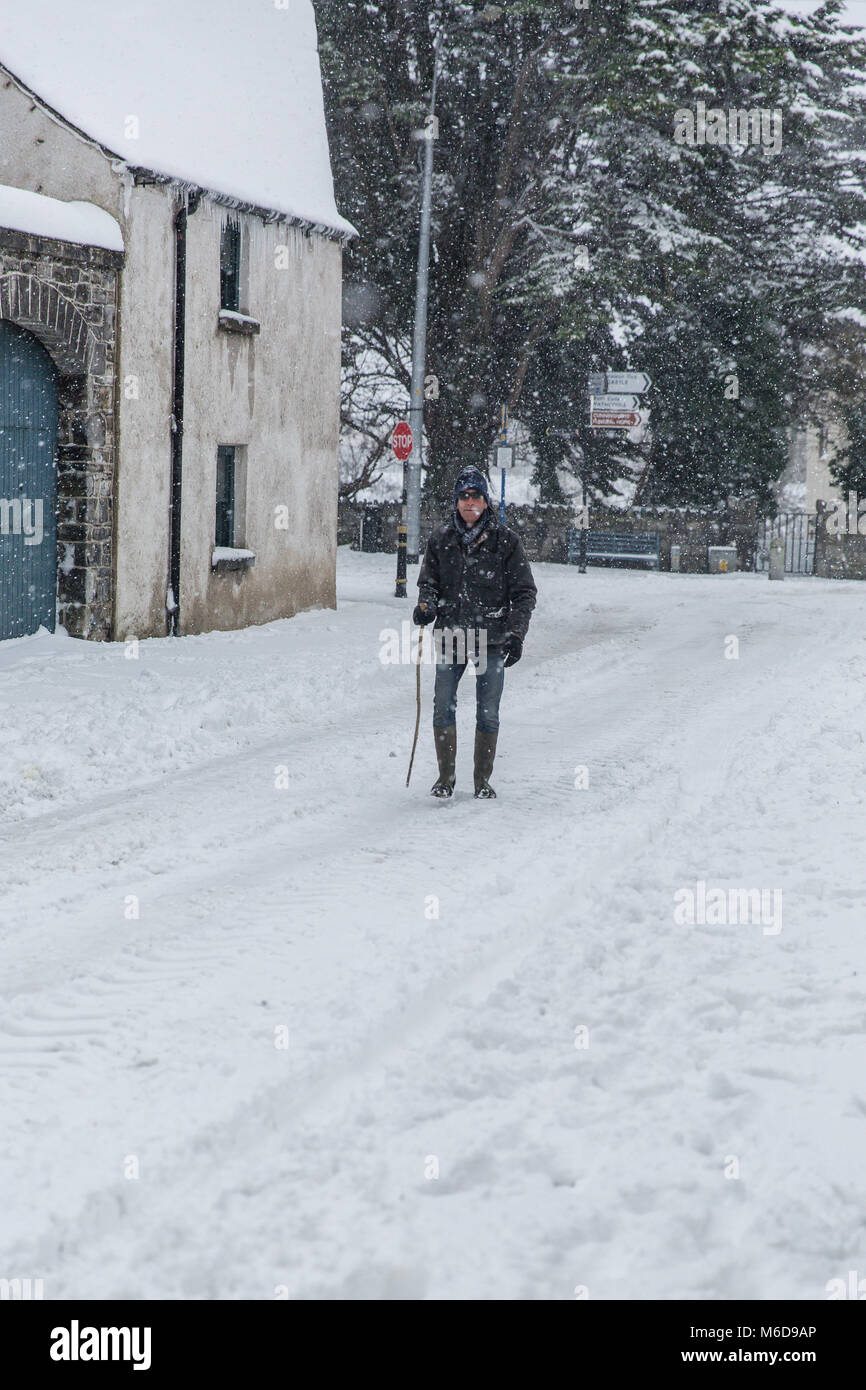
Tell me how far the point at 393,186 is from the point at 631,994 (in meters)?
26.8

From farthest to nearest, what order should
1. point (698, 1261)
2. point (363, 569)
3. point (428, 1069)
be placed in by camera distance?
point (363, 569), point (428, 1069), point (698, 1261)

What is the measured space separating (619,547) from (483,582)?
84.6 ft

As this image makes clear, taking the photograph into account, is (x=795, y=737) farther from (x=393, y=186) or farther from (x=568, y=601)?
(x=393, y=186)

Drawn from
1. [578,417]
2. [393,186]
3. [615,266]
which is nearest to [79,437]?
[615,266]

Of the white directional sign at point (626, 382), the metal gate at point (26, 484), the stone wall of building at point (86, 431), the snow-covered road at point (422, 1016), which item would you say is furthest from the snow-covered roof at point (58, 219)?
the white directional sign at point (626, 382)

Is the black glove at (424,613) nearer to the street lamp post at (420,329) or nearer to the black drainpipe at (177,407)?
the black drainpipe at (177,407)

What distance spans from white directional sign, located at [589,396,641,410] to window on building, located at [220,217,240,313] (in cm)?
1495

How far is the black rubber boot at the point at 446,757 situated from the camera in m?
8.16

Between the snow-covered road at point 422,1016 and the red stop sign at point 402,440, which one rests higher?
the red stop sign at point 402,440

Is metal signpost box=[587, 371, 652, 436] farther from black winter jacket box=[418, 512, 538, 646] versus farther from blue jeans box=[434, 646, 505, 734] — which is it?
blue jeans box=[434, 646, 505, 734]

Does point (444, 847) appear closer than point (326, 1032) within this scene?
No

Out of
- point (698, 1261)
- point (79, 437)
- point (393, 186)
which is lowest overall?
point (698, 1261)

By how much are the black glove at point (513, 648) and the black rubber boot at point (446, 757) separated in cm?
53

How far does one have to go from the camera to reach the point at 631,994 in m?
4.86
